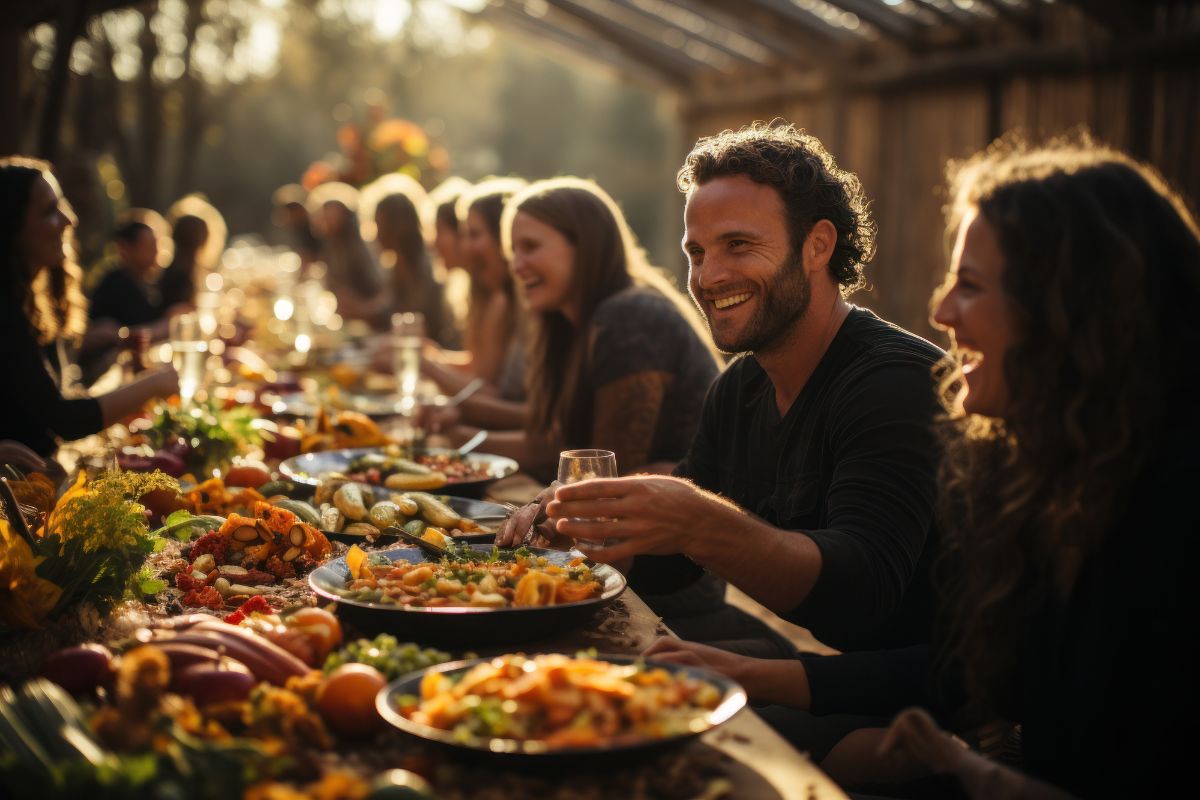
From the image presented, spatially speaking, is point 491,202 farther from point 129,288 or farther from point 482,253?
point 129,288

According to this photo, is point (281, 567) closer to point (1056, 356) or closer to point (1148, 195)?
point (1056, 356)

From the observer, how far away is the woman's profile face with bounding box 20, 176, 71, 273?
462cm

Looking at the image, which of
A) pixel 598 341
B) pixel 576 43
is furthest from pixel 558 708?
pixel 576 43

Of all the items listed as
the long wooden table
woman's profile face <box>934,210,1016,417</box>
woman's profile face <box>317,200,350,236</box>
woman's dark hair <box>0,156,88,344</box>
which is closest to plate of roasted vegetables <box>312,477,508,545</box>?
the long wooden table

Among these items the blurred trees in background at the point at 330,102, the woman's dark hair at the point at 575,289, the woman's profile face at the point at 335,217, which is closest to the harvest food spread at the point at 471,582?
the woman's dark hair at the point at 575,289

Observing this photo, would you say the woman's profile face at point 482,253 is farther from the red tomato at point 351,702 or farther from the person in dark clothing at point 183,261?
the red tomato at point 351,702

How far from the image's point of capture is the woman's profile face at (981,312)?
198 cm

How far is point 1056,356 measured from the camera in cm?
191

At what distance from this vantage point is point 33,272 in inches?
184

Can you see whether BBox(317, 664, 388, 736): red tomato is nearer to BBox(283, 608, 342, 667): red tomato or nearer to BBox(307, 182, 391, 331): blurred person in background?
BBox(283, 608, 342, 667): red tomato

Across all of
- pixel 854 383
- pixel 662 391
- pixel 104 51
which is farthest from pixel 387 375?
pixel 104 51

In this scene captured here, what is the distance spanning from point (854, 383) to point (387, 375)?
463 cm

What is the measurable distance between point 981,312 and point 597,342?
2.38 m

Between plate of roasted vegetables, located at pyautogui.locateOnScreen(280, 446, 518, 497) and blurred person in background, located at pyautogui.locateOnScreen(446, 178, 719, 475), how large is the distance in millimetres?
447
